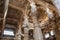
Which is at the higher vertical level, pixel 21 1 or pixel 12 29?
pixel 21 1

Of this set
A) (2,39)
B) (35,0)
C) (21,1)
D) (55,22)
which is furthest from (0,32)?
(55,22)

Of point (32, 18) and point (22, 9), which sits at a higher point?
point (22, 9)

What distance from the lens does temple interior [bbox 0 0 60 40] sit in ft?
16.2

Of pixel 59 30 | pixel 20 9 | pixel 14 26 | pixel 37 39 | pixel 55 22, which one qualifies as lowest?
pixel 37 39

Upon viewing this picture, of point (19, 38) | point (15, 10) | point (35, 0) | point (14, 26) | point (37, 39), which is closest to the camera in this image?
point (37, 39)

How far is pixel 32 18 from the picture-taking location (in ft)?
16.4

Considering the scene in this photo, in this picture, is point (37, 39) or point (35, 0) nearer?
point (37, 39)

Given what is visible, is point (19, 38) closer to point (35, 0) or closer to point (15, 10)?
point (15, 10)

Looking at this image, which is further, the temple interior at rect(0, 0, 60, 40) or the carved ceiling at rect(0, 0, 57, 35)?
the carved ceiling at rect(0, 0, 57, 35)

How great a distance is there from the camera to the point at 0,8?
24.7 feet

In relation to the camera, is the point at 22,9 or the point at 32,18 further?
the point at 22,9

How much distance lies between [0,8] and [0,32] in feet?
7.03

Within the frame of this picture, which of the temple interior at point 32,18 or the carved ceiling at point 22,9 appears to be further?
the carved ceiling at point 22,9

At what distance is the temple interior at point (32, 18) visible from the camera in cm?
Answer: 494
